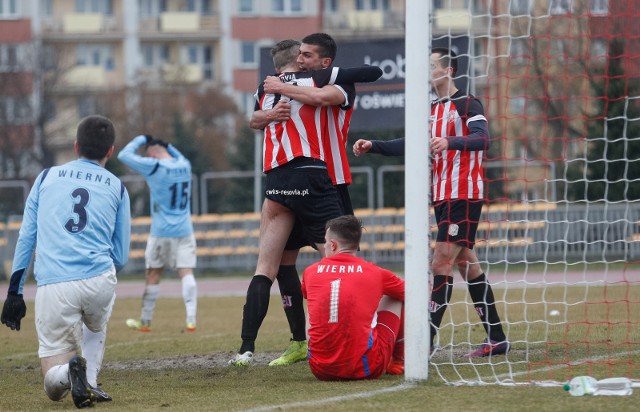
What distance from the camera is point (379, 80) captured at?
1862 centimetres

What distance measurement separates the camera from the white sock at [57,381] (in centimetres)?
594

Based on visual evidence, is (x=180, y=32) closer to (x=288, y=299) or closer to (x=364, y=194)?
(x=364, y=194)

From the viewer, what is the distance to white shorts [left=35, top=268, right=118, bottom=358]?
6051 millimetres

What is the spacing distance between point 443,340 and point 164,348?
8.59 ft

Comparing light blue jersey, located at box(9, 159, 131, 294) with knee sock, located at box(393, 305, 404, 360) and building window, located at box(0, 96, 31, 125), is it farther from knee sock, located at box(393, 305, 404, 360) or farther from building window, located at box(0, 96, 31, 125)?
building window, located at box(0, 96, 31, 125)

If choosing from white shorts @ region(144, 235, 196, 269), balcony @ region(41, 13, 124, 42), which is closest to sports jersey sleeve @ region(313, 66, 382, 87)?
white shorts @ region(144, 235, 196, 269)

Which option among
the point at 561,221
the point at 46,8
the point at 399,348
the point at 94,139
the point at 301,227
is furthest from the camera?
the point at 46,8

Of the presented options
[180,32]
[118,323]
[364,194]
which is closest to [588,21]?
[118,323]

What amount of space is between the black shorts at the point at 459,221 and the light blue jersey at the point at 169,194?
5471mm

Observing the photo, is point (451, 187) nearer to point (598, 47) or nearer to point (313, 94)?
point (313, 94)

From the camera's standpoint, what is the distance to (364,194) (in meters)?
25.5

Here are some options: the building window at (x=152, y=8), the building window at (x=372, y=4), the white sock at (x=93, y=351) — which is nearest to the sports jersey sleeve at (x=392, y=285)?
the white sock at (x=93, y=351)

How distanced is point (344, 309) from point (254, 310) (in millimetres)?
1087

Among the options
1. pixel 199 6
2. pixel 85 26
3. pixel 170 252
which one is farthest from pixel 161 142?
pixel 199 6
